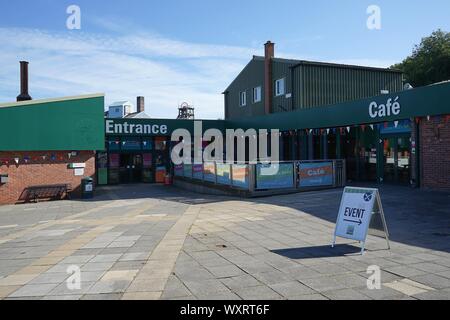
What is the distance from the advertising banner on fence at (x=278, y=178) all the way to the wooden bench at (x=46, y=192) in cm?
969

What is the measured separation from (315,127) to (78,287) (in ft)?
55.5

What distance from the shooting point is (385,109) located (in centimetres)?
1703

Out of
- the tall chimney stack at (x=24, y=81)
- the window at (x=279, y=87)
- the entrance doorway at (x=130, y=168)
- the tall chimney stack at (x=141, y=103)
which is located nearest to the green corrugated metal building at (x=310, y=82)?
the window at (x=279, y=87)

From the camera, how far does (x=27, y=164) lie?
2000 centimetres

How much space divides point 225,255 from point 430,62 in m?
43.5

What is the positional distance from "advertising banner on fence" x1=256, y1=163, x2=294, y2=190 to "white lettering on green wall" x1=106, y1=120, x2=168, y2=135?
12784 millimetres

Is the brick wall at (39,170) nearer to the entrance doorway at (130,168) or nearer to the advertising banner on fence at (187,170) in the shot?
the advertising banner on fence at (187,170)

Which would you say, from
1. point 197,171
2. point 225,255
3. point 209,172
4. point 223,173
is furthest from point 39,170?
point 225,255

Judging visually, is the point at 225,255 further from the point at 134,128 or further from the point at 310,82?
the point at 134,128

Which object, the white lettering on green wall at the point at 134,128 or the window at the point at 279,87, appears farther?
the window at the point at 279,87

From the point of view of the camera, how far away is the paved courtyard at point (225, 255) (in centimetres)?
580

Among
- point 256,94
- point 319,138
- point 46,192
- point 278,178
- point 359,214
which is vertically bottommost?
point 46,192
